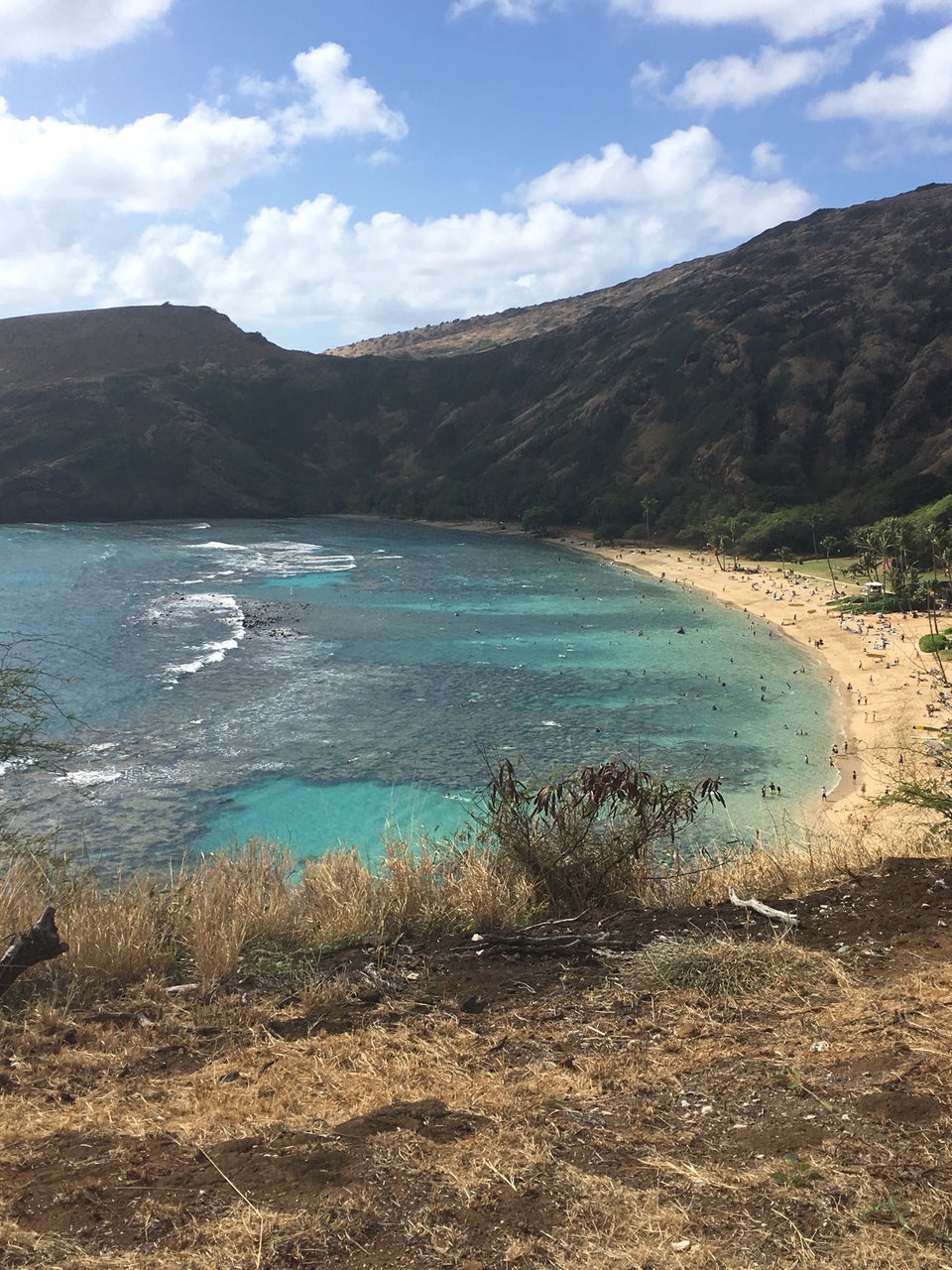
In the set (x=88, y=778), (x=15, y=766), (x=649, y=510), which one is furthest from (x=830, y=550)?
(x=15, y=766)

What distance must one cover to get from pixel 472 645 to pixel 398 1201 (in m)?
43.4

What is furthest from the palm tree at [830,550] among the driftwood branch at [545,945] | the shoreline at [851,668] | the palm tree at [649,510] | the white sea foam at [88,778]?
the driftwood branch at [545,945]

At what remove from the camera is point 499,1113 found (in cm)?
548

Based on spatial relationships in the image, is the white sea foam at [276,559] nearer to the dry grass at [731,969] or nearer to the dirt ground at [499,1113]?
the dirt ground at [499,1113]

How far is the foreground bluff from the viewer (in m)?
89.0

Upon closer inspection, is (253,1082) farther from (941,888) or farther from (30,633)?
(30,633)

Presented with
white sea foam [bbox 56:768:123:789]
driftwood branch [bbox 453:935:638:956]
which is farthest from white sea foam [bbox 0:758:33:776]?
driftwood branch [bbox 453:935:638:956]

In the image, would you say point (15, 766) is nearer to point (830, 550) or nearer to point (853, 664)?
point (853, 664)

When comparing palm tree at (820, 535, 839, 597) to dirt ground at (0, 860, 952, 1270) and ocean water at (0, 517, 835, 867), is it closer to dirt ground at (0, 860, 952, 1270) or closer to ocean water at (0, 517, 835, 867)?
ocean water at (0, 517, 835, 867)

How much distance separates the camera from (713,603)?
60562 millimetres

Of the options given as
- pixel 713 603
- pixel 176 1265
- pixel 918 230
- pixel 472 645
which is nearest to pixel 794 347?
pixel 918 230

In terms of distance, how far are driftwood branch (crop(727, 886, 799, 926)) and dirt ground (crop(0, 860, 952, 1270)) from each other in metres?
0.16

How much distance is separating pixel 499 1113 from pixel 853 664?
133ft

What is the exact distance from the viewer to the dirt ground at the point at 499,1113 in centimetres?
428
